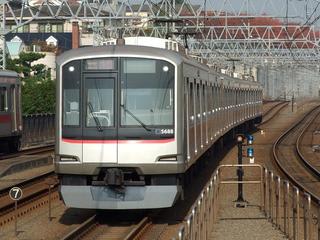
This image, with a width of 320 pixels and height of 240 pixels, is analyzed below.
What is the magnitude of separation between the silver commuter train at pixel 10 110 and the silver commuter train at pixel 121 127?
41.2 ft

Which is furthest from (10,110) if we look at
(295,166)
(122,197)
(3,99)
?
(122,197)

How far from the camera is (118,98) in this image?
12.7 metres

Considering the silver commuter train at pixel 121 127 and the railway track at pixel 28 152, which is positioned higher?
the silver commuter train at pixel 121 127

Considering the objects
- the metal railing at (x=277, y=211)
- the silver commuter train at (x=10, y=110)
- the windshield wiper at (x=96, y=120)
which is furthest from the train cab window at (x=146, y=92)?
the silver commuter train at (x=10, y=110)

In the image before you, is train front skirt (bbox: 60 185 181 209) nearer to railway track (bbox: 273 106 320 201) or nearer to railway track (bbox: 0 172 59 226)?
railway track (bbox: 0 172 59 226)

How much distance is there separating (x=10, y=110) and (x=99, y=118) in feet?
44.6

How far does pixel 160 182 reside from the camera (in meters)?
12.6

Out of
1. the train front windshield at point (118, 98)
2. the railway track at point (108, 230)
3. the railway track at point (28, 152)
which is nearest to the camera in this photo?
the railway track at point (108, 230)

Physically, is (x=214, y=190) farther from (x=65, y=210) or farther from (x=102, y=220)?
(x=65, y=210)

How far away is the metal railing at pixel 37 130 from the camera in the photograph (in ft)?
107

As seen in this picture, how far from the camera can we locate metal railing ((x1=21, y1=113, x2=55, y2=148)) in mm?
32531

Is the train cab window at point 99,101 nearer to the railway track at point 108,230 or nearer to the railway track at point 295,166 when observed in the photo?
the railway track at point 108,230

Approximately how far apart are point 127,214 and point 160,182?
5.44ft

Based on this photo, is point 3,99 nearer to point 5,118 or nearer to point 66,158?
point 5,118
